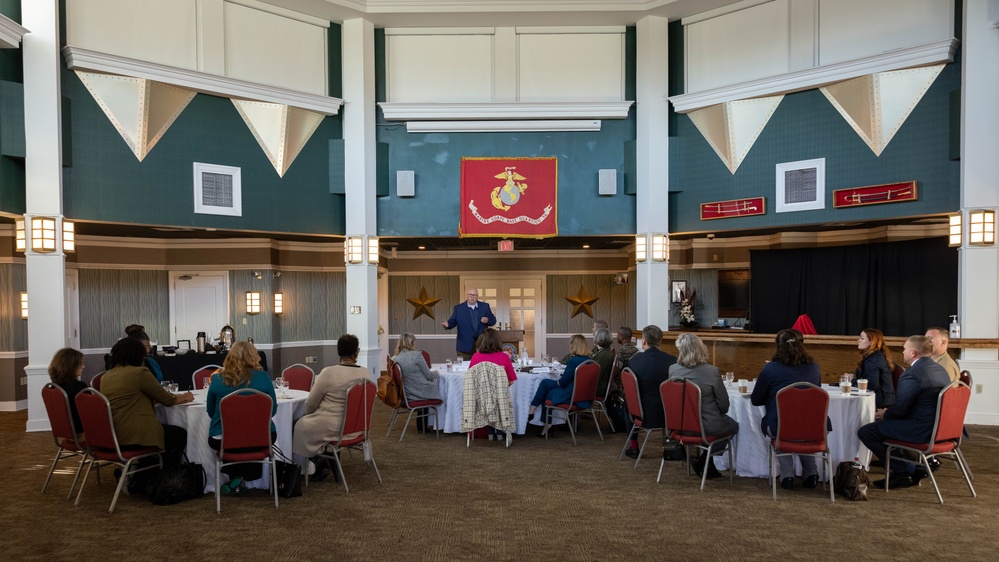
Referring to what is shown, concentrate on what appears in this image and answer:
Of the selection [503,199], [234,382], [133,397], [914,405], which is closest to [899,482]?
[914,405]

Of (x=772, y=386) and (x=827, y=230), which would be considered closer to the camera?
(x=772, y=386)

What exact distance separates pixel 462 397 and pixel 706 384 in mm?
3166

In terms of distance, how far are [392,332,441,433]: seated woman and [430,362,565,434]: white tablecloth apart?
0.23 meters

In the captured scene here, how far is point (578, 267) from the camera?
14.9 m

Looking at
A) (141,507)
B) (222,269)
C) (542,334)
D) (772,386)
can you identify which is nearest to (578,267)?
(542,334)

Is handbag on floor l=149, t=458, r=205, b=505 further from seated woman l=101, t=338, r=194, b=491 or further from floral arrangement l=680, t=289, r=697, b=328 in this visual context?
floral arrangement l=680, t=289, r=697, b=328

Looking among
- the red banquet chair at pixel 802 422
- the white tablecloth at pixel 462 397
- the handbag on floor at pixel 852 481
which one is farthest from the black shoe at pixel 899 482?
the white tablecloth at pixel 462 397

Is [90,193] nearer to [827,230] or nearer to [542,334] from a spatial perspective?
[542,334]

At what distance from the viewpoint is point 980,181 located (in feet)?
27.8

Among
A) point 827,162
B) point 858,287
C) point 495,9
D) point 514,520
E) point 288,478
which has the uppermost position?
point 495,9

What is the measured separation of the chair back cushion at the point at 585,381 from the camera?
23.6 ft

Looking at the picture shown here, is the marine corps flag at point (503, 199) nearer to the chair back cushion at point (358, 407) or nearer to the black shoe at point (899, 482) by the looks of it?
the chair back cushion at point (358, 407)

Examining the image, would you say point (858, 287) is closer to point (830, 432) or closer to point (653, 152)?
point (653, 152)

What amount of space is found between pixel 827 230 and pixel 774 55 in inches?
127
